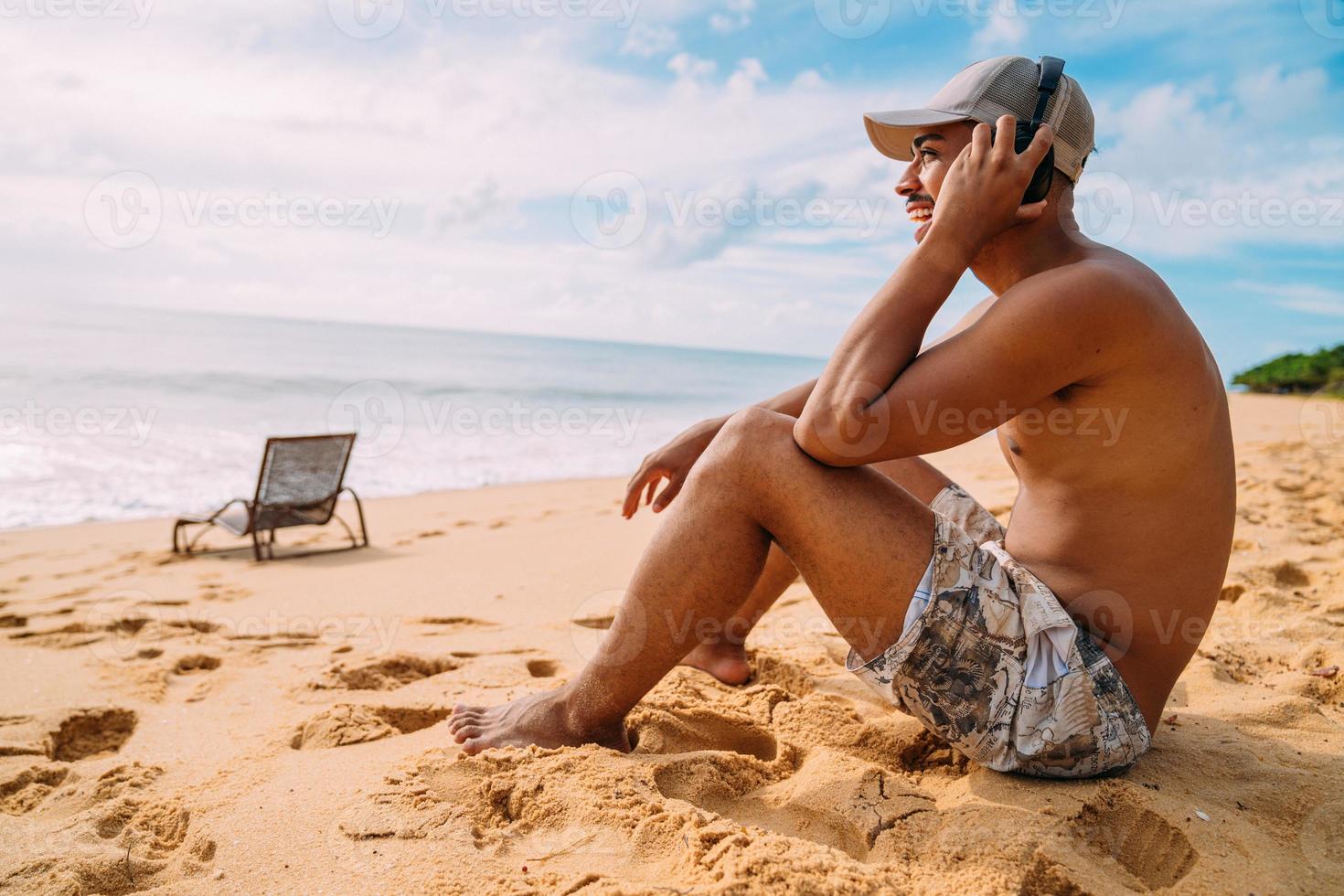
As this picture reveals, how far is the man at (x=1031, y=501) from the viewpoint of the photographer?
168cm

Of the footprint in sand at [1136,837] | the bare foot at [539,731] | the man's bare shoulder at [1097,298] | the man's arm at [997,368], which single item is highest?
the man's bare shoulder at [1097,298]

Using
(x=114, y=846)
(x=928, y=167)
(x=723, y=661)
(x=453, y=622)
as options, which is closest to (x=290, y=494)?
(x=453, y=622)

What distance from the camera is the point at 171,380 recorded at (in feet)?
63.4

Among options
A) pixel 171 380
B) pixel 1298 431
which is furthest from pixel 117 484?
pixel 1298 431

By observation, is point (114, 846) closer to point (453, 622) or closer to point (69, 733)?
point (69, 733)

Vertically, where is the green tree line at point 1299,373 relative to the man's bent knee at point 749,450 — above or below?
above

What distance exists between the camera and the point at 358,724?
2.39 m

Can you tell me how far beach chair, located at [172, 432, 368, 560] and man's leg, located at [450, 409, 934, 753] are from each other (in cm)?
457

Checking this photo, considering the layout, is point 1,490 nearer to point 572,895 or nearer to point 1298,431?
point 572,895

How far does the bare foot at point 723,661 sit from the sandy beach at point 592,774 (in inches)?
1.9

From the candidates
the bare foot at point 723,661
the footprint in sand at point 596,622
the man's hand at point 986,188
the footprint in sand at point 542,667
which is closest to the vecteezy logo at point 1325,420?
the footprint in sand at point 596,622

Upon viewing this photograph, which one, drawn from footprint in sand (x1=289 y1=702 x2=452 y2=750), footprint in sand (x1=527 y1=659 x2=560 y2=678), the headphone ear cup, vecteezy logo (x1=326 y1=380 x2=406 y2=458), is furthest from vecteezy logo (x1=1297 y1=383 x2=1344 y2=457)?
vecteezy logo (x1=326 y1=380 x2=406 y2=458)

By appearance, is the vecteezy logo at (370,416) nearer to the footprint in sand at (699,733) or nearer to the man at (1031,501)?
the footprint in sand at (699,733)

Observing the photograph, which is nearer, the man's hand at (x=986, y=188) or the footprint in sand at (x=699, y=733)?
the man's hand at (x=986, y=188)
